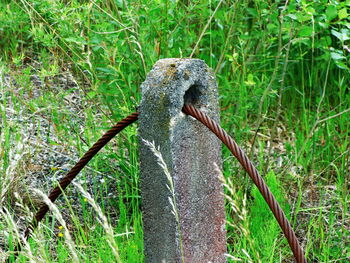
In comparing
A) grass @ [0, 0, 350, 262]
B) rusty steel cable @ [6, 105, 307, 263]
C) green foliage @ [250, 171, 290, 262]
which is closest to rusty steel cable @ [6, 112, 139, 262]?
rusty steel cable @ [6, 105, 307, 263]

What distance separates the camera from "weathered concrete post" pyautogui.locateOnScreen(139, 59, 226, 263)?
85.7 inches

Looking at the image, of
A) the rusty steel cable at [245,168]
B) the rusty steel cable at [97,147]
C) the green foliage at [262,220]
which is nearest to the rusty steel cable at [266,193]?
the rusty steel cable at [245,168]

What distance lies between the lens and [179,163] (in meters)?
2.21

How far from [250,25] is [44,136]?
1594 millimetres

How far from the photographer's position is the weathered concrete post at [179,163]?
2178mm

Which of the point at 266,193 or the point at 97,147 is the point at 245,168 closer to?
the point at 266,193

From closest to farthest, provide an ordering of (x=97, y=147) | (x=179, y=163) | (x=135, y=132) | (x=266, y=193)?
1. (x=266, y=193)
2. (x=179, y=163)
3. (x=97, y=147)
4. (x=135, y=132)

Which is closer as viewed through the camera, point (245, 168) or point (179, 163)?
point (245, 168)

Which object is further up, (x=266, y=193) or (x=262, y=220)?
(x=266, y=193)

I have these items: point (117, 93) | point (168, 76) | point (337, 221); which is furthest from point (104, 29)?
point (337, 221)

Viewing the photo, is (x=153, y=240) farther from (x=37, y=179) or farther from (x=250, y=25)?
(x=250, y=25)

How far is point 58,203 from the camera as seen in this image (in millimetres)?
3518

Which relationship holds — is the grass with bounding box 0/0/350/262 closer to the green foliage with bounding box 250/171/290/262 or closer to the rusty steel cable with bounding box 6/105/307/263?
the green foliage with bounding box 250/171/290/262

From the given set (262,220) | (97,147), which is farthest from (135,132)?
(262,220)
